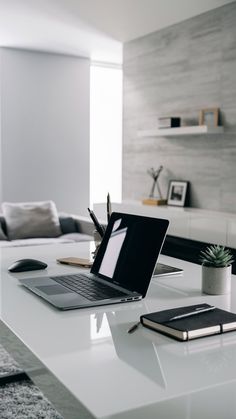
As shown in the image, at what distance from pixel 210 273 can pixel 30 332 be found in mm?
605

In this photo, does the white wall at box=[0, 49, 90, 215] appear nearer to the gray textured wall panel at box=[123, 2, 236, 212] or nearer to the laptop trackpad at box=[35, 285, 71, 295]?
the gray textured wall panel at box=[123, 2, 236, 212]

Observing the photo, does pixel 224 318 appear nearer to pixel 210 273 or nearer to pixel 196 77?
pixel 210 273

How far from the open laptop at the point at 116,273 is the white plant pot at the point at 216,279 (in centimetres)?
20

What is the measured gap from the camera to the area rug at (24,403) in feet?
7.03

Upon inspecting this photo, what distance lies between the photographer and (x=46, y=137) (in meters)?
6.35

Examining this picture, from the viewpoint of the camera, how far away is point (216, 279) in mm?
1522

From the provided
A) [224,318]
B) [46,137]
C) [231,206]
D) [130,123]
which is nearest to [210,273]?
[224,318]

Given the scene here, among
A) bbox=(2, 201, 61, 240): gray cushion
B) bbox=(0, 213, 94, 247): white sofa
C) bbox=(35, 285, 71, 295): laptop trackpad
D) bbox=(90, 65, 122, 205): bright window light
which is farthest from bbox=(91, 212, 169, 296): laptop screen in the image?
bbox=(90, 65, 122, 205): bright window light

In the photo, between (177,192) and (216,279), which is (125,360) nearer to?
(216,279)

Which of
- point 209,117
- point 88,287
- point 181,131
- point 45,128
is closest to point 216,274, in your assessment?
point 88,287

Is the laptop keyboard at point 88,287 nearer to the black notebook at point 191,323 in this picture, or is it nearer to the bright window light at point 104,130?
the black notebook at point 191,323

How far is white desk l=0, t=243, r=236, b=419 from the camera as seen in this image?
0.83m

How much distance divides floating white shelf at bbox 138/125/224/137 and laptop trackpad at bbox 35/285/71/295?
10.1 feet

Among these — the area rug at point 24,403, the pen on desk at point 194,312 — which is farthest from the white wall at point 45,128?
the pen on desk at point 194,312
